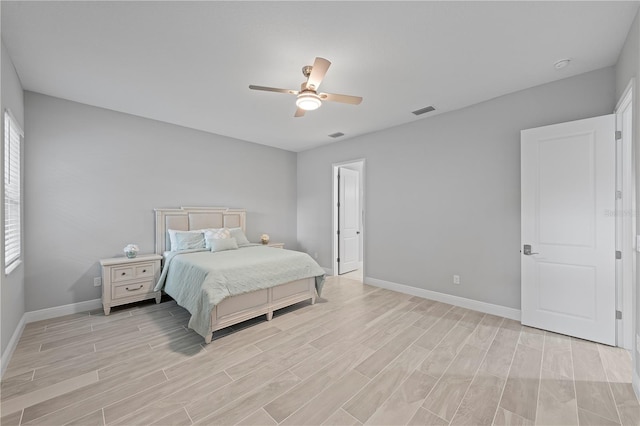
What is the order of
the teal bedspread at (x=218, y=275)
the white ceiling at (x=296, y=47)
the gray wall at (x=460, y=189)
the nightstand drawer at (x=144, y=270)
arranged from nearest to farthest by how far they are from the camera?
1. the white ceiling at (x=296, y=47)
2. the teal bedspread at (x=218, y=275)
3. the gray wall at (x=460, y=189)
4. the nightstand drawer at (x=144, y=270)

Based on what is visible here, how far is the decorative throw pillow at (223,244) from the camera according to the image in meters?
4.10

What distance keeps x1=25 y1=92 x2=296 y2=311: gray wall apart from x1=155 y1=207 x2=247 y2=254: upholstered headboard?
14 cm

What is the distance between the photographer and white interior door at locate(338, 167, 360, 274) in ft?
18.5

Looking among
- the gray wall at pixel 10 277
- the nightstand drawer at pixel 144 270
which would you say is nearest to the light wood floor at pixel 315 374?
the gray wall at pixel 10 277

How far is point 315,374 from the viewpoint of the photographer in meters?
2.17

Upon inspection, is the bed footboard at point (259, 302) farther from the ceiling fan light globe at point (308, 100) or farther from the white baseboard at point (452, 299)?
the ceiling fan light globe at point (308, 100)

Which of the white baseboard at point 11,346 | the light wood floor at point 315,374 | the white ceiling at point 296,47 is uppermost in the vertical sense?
the white ceiling at point 296,47

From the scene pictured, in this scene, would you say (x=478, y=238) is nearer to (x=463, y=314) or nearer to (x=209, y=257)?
(x=463, y=314)

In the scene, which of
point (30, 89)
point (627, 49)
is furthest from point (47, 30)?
point (627, 49)

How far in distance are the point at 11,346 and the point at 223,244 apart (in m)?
2.33

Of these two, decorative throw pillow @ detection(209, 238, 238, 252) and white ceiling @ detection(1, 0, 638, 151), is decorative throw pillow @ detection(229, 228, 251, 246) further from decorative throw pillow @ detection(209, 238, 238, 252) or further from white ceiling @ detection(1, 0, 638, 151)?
white ceiling @ detection(1, 0, 638, 151)

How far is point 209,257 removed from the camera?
11.6ft

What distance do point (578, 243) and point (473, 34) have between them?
2.38 m

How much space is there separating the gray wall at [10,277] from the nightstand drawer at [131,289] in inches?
33.1
